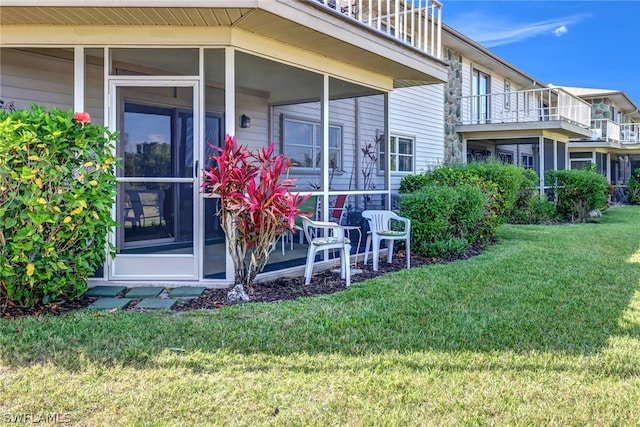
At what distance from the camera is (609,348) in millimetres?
3340

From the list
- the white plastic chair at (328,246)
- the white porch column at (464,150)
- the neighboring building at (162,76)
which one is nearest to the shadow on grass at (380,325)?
the white plastic chair at (328,246)

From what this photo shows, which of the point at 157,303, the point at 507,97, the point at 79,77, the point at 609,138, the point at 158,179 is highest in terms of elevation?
the point at 507,97

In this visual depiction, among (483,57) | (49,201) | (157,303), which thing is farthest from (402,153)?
(49,201)

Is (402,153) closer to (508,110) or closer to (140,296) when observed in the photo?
(508,110)

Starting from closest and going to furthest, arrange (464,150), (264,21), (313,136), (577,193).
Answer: (264,21) < (313,136) < (577,193) < (464,150)

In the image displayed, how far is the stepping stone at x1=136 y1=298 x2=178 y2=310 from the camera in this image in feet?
13.8

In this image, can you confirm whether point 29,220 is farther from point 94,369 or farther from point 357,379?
point 357,379

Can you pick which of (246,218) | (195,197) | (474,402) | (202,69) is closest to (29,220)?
(195,197)

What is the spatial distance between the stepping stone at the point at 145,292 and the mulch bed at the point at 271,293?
317 millimetres

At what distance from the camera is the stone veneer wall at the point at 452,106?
1384cm

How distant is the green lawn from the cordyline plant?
2.40 feet

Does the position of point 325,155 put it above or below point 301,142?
below

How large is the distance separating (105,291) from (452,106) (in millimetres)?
12022

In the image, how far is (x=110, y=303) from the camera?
4320 mm
